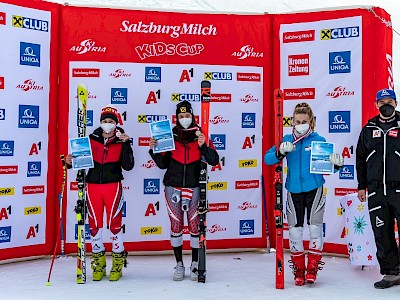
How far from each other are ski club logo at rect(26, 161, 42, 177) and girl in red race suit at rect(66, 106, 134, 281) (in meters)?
1.04

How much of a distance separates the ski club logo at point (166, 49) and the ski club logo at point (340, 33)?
1527 millimetres

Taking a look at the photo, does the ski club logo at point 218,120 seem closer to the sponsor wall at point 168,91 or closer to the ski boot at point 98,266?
the sponsor wall at point 168,91

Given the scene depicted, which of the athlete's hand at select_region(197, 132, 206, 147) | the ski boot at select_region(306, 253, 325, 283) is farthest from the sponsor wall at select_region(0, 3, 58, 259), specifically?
the ski boot at select_region(306, 253, 325, 283)

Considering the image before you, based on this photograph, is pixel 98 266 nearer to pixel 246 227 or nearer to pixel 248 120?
pixel 246 227

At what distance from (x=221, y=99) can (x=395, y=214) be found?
2522 millimetres

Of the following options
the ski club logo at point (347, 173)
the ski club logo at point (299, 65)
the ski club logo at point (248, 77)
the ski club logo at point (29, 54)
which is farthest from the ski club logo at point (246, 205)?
the ski club logo at point (29, 54)

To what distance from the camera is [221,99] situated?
5832mm

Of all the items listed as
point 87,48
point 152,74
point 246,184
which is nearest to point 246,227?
point 246,184

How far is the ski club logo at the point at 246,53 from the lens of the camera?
5.90 metres

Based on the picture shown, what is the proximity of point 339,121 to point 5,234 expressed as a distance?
4111mm

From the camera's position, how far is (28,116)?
534 centimetres

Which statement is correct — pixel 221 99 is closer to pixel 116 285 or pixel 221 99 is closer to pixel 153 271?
pixel 153 271

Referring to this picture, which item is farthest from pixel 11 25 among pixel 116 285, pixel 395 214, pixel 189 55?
pixel 395 214

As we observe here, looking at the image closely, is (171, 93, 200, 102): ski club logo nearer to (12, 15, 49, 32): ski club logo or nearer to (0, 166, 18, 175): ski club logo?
(12, 15, 49, 32): ski club logo
